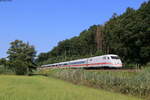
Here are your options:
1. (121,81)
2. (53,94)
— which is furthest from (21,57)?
(53,94)

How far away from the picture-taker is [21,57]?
1859 inches

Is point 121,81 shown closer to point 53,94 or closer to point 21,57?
point 53,94

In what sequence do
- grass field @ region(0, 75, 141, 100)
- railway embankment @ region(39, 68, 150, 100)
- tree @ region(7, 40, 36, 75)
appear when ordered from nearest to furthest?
1. grass field @ region(0, 75, 141, 100)
2. railway embankment @ region(39, 68, 150, 100)
3. tree @ region(7, 40, 36, 75)

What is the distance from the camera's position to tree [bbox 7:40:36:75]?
42.2 meters

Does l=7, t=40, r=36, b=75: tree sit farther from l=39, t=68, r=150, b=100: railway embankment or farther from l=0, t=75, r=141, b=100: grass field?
l=0, t=75, r=141, b=100: grass field

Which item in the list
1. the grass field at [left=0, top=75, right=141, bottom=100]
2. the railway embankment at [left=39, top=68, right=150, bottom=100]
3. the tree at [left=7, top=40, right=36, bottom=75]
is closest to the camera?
the grass field at [left=0, top=75, right=141, bottom=100]

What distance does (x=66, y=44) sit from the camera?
326ft

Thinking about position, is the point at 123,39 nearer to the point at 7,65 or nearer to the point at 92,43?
the point at 7,65

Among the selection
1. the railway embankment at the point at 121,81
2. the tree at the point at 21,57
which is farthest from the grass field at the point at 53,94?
the tree at the point at 21,57

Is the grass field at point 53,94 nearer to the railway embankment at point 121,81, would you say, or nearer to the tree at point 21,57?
the railway embankment at point 121,81

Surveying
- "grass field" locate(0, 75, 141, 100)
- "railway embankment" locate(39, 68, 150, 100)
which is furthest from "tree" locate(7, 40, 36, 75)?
"grass field" locate(0, 75, 141, 100)

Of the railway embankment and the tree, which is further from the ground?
the tree

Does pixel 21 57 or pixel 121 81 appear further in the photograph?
pixel 21 57

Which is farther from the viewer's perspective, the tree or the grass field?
the tree
